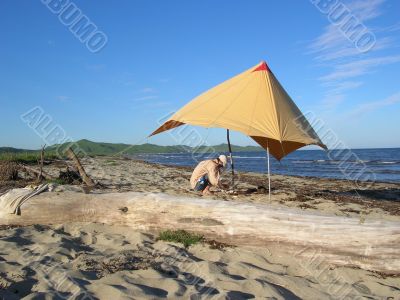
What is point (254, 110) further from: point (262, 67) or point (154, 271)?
point (154, 271)

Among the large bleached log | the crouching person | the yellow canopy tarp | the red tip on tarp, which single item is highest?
the red tip on tarp

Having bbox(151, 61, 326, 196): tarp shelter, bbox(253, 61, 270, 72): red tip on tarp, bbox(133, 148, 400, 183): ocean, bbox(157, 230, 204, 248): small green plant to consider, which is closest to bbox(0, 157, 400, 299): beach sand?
bbox(157, 230, 204, 248): small green plant

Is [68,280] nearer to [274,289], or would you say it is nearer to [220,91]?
[274,289]

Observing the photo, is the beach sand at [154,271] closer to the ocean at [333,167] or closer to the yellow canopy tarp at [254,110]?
the yellow canopy tarp at [254,110]

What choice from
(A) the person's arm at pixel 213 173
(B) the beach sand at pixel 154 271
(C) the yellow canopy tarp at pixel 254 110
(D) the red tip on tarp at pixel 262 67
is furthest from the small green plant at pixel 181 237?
(D) the red tip on tarp at pixel 262 67

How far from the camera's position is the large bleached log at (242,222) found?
4.69 metres

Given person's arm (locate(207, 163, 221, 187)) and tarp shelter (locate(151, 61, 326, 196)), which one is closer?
tarp shelter (locate(151, 61, 326, 196))

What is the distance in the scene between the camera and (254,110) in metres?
8.74

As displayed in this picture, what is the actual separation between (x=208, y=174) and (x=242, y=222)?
165 inches

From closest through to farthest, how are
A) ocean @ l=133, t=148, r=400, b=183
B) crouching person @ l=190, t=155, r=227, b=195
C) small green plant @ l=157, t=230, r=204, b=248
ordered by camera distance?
small green plant @ l=157, t=230, r=204, b=248, crouching person @ l=190, t=155, r=227, b=195, ocean @ l=133, t=148, r=400, b=183

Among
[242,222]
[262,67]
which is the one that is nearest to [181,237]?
[242,222]

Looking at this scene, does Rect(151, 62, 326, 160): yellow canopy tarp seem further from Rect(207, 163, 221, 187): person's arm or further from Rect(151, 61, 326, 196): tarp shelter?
Rect(207, 163, 221, 187): person's arm

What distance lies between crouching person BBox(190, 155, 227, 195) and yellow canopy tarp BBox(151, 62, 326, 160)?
110 centimetres

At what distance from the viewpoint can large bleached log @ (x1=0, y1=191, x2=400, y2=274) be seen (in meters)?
4.69
